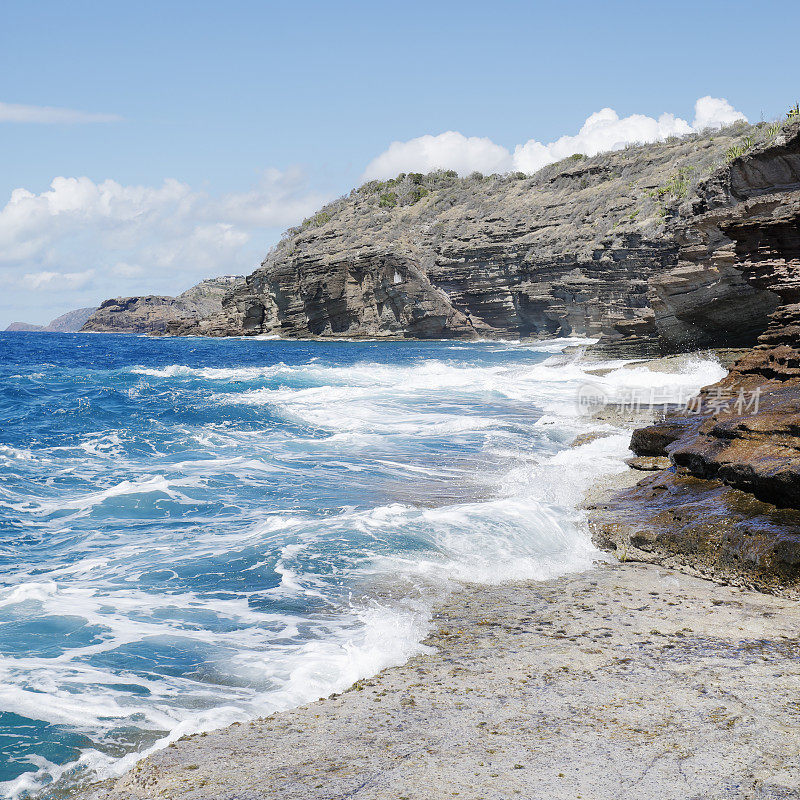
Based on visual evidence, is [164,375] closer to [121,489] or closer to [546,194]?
[121,489]

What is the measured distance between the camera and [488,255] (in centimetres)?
6106

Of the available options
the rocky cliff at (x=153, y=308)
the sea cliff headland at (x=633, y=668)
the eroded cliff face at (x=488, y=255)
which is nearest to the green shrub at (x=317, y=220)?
the eroded cliff face at (x=488, y=255)

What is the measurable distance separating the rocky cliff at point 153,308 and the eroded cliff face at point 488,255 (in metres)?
71.7

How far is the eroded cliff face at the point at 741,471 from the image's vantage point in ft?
23.6

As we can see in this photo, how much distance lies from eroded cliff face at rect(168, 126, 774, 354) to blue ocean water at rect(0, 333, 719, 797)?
79.4 ft

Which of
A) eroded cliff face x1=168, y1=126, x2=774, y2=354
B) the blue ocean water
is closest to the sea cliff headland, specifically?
the blue ocean water

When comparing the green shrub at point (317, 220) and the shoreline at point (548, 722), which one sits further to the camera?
the green shrub at point (317, 220)

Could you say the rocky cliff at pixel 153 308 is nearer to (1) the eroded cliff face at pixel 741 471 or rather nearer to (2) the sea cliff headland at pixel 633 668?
(1) the eroded cliff face at pixel 741 471

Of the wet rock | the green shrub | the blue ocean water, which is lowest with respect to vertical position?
the blue ocean water

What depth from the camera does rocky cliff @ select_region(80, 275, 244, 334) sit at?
14988cm

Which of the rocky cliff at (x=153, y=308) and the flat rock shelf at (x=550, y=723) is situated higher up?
the rocky cliff at (x=153, y=308)

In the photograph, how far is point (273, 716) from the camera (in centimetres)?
499

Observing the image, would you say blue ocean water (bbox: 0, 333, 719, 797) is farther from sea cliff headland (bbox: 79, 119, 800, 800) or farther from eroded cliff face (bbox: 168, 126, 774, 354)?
eroded cliff face (bbox: 168, 126, 774, 354)

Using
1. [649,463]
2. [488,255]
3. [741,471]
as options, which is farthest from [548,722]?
[488,255]
